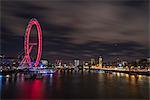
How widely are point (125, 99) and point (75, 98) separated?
478 cm

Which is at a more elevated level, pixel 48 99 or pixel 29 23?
pixel 29 23

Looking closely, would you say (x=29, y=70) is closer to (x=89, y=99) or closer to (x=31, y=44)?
(x=31, y=44)

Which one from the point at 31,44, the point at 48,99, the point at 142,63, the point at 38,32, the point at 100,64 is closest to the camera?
the point at 48,99

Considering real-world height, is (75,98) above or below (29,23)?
below

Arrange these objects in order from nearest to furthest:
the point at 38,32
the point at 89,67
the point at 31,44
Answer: the point at 38,32 → the point at 31,44 → the point at 89,67

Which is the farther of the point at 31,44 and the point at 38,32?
the point at 31,44

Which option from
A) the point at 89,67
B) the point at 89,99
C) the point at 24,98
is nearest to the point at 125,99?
the point at 89,99

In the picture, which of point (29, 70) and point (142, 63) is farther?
point (142, 63)

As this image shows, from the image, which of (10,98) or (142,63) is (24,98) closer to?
(10,98)

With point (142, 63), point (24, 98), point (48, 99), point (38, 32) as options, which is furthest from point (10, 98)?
point (142, 63)

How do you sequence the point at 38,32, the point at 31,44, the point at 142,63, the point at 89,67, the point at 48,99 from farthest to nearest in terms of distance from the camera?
the point at 89,67 → the point at 142,63 → the point at 31,44 → the point at 38,32 → the point at 48,99

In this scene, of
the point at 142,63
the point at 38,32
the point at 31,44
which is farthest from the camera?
the point at 142,63

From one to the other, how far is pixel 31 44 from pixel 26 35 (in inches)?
127

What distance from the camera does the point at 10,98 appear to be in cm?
2359
